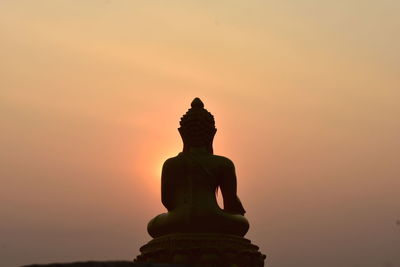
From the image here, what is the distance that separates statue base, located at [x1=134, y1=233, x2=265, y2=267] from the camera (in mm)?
20078

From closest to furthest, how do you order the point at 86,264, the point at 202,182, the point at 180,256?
the point at 86,264, the point at 180,256, the point at 202,182

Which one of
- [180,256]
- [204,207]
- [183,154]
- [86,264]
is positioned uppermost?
[183,154]

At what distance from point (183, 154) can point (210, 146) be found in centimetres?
84

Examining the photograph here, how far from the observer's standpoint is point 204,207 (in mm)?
21016

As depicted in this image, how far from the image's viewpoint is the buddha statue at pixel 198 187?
819 inches

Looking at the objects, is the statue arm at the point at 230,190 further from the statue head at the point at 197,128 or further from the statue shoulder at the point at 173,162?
the statue shoulder at the point at 173,162

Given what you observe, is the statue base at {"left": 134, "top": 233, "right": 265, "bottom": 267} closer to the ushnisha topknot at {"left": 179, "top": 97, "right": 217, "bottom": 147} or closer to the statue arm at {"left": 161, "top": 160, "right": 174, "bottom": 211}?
the statue arm at {"left": 161, "top": 160, "right": 174, "bottom": 211}

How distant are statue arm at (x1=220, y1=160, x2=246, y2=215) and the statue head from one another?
903mm

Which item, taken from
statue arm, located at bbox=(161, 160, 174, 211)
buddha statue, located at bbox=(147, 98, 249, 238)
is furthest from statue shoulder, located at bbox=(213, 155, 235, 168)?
statue arm, located at bbox=(161, 160, 174, 211)

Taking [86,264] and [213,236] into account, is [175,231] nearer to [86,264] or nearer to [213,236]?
[213,236]

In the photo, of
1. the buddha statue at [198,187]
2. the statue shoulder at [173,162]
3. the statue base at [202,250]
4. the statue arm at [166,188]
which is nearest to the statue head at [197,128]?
the buddha statue at [198,187]

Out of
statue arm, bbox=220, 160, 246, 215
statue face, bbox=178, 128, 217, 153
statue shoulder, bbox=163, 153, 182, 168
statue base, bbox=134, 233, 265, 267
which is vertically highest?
statue face, bbox=178, 128, 217, 153

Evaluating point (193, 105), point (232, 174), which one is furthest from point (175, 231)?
point (193, 105)

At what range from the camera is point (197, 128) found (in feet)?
73.2
